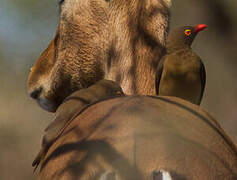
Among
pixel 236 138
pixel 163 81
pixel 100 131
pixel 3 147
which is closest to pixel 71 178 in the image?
pixel 100 131

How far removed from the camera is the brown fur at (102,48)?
1.46 meters

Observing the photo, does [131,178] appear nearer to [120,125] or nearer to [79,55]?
[120,125]

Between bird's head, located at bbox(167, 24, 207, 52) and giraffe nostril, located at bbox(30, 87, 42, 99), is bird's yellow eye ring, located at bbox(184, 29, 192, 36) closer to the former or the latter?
bird's head, located at bbox(167, 24, 207, 52)

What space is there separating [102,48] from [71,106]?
0.57 metres

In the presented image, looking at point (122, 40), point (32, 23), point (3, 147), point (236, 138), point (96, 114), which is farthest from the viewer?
point (3, 147)

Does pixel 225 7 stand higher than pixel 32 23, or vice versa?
pixel 225 7

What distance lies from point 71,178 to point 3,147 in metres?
5.41

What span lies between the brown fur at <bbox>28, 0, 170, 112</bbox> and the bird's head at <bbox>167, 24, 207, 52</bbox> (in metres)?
0.17

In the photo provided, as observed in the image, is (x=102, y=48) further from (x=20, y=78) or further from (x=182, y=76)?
(x=20, y=78)

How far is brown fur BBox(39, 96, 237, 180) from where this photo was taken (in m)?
0.70

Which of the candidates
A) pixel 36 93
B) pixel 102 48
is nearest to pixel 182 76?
pixel 102 48

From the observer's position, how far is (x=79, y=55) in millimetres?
1722

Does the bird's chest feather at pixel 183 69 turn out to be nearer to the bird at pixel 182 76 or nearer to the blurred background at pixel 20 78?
the bird at pixel 182 76

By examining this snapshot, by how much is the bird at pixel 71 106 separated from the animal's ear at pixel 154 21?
0.34m
